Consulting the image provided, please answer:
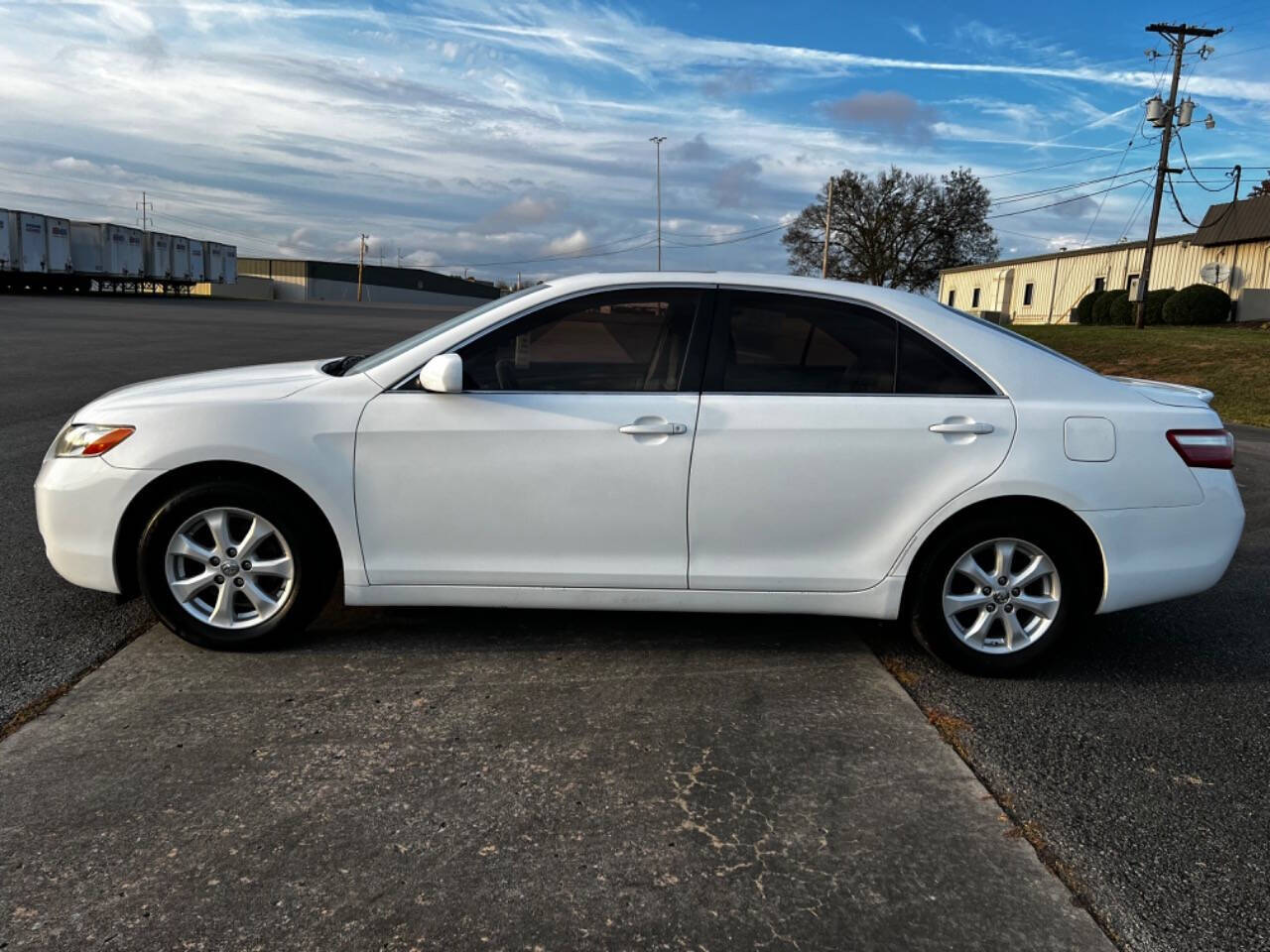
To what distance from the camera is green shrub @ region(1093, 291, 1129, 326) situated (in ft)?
131

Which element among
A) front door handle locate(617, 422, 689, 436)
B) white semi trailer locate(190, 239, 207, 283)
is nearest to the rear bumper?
front door handle locate(617, 422, 689, 436)

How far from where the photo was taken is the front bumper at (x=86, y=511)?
392cm

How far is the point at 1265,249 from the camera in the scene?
36.2 m

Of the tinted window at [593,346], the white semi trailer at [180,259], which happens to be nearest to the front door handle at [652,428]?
the tinted window at [593,346]

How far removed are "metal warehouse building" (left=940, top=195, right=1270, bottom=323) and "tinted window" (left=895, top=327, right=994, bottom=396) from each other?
3330 cm

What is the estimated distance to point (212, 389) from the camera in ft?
13.5

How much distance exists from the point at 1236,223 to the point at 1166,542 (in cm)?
4134

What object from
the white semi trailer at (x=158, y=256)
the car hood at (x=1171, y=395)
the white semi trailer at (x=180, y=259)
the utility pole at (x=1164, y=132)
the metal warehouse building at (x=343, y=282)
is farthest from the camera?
the metal warehouse building at (x=343, y=282)

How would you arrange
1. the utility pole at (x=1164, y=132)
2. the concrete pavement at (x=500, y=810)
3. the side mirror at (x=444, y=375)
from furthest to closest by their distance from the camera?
1. the utility pole at (x=1164, y=132)
2. the side mirror at (x=444, y=375)
3. the concrete pavement at (x=500, y=810)

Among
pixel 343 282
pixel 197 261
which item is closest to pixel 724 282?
pixel 197 261

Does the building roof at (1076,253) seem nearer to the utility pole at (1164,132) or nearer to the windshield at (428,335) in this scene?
the utility pole at (1164,132)

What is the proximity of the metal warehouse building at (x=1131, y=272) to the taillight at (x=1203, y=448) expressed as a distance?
1299 inches

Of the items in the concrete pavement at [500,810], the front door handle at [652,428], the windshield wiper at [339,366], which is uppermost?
the windshield wiper at [339,366]

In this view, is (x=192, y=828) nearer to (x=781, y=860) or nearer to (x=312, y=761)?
(x=312, y=761)
